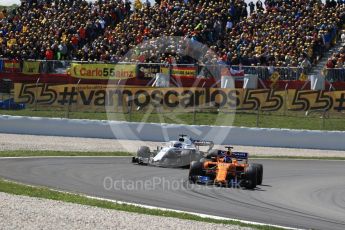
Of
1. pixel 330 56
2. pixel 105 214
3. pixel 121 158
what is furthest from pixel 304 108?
pixel 105 214

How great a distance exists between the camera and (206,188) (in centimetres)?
1675

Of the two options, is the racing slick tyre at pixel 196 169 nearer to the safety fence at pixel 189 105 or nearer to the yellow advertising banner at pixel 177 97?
the safety fence at pixel 189 105

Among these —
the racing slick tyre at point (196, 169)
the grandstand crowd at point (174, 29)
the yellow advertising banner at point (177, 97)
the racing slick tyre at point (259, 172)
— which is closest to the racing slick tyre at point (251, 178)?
the racing slick tyre at point (259, 172)

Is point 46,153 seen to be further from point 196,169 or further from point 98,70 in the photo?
point 98,70

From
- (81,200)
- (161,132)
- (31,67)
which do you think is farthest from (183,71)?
(81,200)

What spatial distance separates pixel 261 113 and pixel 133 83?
16.6 ft

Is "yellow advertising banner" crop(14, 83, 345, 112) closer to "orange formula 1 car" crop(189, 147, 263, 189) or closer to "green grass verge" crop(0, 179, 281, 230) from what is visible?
"orange formula 1 car" crop(189, 147, 263, 189)

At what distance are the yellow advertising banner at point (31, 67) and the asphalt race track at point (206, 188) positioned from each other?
38.7 feet

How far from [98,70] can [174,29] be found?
466 cm

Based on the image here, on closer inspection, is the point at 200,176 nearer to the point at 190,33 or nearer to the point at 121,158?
the point at 121,158

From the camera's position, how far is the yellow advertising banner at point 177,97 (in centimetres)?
3020

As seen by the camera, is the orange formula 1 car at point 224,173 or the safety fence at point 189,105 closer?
the orange formula 1 car at point 224,173

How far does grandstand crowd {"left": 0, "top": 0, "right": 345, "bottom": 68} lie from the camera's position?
3353 cm

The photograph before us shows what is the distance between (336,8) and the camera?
34.7 m
